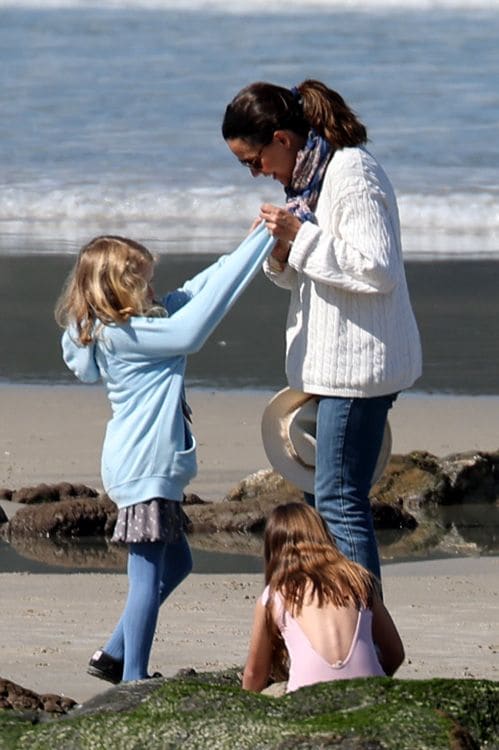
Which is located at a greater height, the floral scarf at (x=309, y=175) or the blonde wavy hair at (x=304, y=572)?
the floral scarf at (x=309, y=175)

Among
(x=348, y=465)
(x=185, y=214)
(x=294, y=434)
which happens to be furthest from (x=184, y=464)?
(x=185, y=214)

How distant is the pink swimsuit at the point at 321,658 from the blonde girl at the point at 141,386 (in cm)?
77

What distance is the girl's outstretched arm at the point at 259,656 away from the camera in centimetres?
396

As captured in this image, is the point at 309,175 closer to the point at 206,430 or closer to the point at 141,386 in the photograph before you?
the point at 141,386

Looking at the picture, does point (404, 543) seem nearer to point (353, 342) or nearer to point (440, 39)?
point (353, 342)

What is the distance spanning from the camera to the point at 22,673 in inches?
190

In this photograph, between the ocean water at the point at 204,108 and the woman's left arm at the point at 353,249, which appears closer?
the woman's left arm at the point at 353,249

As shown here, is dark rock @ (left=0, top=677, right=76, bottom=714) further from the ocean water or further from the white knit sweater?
the ocean water

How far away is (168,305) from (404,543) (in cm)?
236

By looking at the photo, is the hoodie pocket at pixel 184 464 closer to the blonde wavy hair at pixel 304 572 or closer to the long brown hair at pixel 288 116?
the blonde wavy hair at pixel 304 572

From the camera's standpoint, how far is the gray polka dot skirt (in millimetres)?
4571

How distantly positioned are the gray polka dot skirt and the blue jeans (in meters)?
0.44

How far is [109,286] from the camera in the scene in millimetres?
4641

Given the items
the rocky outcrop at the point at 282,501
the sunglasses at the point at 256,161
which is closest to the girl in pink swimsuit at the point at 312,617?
the sunglasses at the point at 256,161
